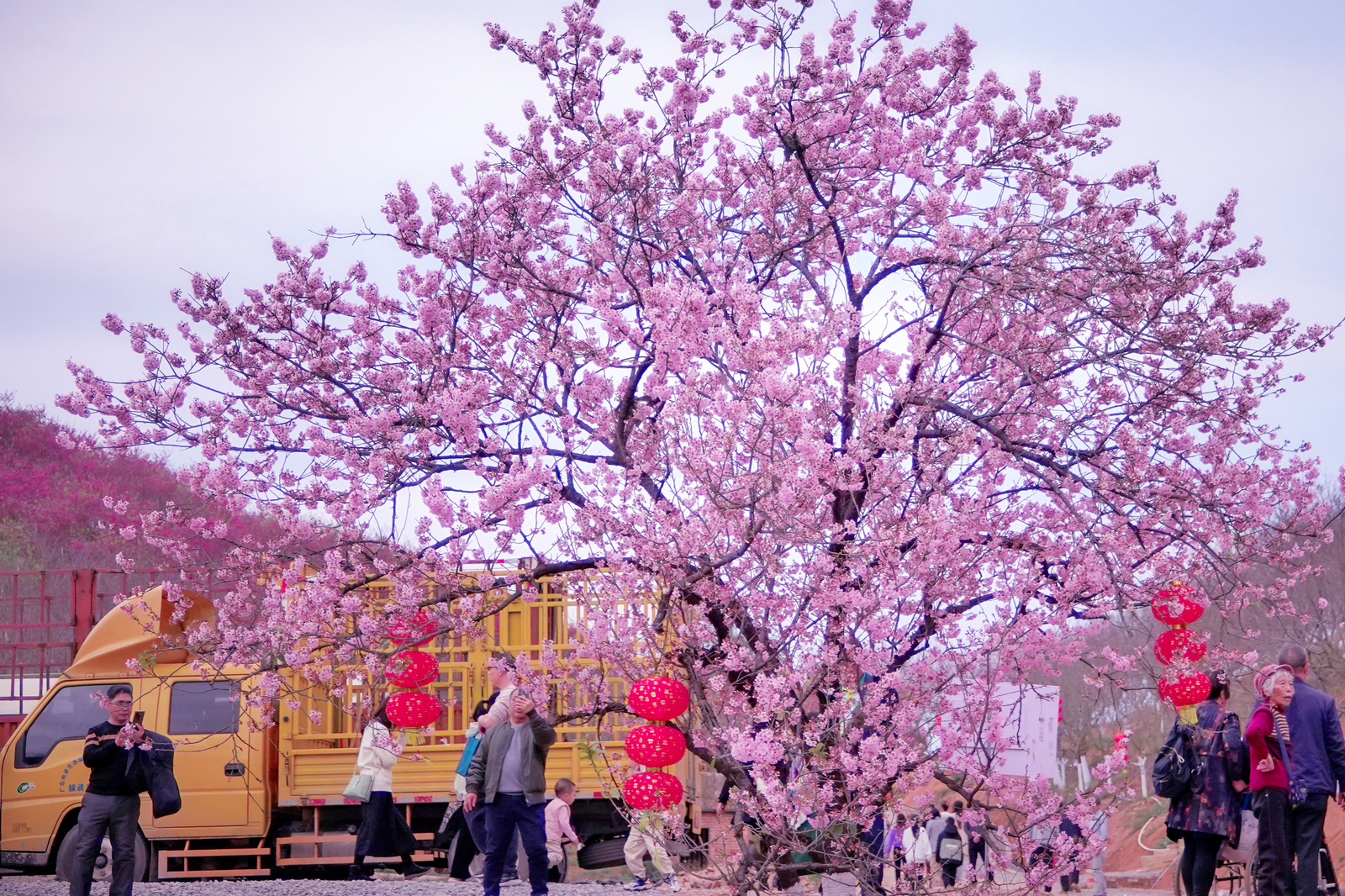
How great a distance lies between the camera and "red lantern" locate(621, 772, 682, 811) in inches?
247

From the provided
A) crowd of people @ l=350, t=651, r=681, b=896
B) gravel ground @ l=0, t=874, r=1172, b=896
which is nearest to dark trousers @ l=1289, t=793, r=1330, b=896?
crowd of people @ l=350, t=651, r=681, b=896

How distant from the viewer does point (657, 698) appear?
6141 mm

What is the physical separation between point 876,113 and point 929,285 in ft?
3.65

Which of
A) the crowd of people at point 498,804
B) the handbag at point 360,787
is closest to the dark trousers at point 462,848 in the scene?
the crowd of people at point 498,804

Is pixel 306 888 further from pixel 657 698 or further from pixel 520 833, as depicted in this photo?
pixel 657 698

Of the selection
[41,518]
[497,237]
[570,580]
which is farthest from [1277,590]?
[41,518]

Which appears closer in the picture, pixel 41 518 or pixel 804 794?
pixel 804 794

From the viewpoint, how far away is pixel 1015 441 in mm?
6617

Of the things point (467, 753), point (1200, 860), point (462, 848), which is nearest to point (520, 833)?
point (467, 753)

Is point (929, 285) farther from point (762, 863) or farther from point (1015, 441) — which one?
point (762, 863)

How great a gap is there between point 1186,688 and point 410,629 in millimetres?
4476

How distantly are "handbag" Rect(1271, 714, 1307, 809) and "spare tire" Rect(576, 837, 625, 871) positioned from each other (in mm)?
6322

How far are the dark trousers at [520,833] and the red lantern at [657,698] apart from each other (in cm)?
199

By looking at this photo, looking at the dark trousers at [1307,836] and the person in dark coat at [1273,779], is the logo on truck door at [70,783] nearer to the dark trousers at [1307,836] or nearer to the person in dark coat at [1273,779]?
the person in dark coat at [1273,779]
